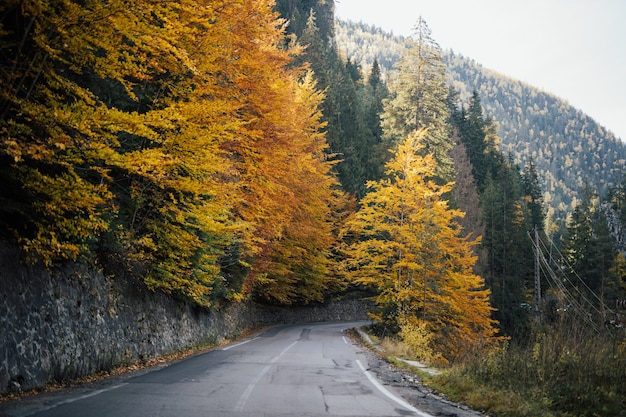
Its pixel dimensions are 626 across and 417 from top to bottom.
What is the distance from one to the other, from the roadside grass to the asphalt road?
1.43m

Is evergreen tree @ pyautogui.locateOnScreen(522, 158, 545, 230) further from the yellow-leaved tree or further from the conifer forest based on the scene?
the yellow-leaved tree

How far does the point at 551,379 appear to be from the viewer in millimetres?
8477

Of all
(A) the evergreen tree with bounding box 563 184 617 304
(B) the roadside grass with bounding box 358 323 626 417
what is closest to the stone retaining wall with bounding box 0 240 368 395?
(B) the roadside grass with bounding box 358 323 626 417

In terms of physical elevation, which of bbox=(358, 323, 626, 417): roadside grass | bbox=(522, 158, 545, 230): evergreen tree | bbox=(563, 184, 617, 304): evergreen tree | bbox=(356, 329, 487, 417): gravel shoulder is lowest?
bbox=(356, 329, 487, 417): gravel shoulder

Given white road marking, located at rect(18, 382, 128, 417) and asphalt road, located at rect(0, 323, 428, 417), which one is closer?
white road marking, located at rect(18, 382, 128, 417)

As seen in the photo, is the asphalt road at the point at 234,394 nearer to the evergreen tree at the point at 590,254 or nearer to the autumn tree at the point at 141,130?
the autumn tree at the point at 141,130

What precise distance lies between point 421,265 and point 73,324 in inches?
651

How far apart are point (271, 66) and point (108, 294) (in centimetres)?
934

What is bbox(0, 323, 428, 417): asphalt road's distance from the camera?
6.69 meters

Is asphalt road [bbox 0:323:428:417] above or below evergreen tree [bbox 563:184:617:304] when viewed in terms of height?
below

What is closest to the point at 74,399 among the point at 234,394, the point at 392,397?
the point at 234,394

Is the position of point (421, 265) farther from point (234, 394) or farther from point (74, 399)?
point (74, 399)

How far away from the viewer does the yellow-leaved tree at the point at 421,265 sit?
23.1 m

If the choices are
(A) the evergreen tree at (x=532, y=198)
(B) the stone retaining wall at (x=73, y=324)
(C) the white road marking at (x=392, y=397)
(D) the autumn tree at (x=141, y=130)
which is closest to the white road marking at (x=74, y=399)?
(B) the stone retaining wall at (x=73, y=324)
